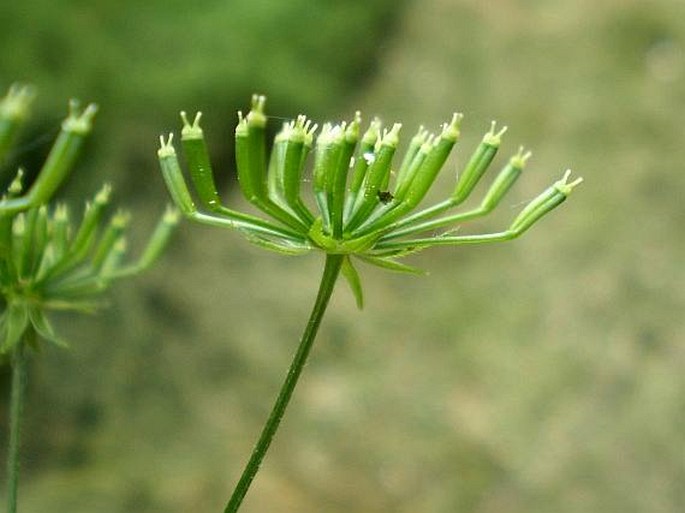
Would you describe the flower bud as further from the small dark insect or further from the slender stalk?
the slender stalk

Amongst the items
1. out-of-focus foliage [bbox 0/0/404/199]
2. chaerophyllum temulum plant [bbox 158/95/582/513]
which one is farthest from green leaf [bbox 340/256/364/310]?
out-of-focus foliage [bbox 0/0/404/199]

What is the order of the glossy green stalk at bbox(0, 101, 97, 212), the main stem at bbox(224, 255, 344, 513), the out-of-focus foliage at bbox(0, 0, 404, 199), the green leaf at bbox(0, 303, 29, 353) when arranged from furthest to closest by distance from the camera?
the out-of-focus foliage at bbox(0, 0, 404, 199)
the green leaf at bbox(0, 303, 29, 353)
the main stem at bbox(224, 255, 344, 513)
the glossy green stalk at bbox(0, 101, 97, 212)

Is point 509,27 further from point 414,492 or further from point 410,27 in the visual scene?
point 414,492

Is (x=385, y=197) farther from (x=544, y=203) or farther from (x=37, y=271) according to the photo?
(x=37, y=271)

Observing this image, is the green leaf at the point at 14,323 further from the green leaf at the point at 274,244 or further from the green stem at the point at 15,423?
the green leaf at the point at 274,244

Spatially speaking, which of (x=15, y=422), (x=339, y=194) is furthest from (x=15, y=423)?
(x=339, y=194)

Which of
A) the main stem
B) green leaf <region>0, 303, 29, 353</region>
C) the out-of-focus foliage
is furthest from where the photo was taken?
the out-of-focus foliage

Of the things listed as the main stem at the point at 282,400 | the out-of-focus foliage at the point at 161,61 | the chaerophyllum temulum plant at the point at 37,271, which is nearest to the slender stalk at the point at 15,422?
the chaerophyllum temulum plant at the point at 37,271

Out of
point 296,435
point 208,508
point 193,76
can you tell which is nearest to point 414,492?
point 296,435
